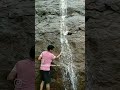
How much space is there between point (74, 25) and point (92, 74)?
1035 mm

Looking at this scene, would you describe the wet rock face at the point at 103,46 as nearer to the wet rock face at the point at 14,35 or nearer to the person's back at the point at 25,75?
the wet rock face at the point at 14,35

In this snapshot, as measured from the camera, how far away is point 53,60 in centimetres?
659

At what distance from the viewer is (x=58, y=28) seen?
6.80 metres

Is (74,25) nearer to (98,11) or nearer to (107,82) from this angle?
(98,11)

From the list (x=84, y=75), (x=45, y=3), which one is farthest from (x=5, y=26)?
(x=84, y=75)

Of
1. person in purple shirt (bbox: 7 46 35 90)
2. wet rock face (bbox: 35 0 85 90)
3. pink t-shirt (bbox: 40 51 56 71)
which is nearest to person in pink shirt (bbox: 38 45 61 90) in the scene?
pink t-shirt (bbox: 40 51 56 71)

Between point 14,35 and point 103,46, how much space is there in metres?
1.80

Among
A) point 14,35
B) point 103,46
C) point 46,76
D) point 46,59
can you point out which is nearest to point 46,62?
point 46,59

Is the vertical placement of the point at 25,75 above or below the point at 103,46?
below

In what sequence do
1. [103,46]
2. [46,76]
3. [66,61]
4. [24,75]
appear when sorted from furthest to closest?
[66,61] < [103,46] < [46,76] < [24,75]

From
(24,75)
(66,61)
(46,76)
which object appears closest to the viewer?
(24,75)

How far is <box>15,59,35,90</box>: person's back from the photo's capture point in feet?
13.8

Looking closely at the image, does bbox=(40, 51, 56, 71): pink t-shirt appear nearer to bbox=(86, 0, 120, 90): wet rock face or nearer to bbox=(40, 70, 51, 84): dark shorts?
bbox=(40, 70, 51, 84): dark shorts

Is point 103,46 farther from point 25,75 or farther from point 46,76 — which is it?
point 25,75
